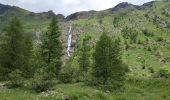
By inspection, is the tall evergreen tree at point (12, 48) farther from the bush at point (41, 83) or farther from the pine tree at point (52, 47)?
the bush at point (41, 83)

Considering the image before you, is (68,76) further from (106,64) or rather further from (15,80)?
(15,80)

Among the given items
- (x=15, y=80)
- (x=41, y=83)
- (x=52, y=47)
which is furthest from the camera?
(x=52, y=47)

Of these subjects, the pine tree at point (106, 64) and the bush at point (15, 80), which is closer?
the bush at point (15, 80)

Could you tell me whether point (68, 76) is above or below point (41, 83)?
below

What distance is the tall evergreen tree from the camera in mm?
58344

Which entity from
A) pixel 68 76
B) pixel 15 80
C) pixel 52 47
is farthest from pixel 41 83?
pixel 52 47

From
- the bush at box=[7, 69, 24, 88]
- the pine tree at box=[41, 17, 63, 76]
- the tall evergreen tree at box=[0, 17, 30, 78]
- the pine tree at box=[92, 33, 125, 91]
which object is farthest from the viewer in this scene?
the pine tree at box=[41, 17, 63, 76]

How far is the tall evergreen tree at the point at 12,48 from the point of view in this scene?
2297 inches

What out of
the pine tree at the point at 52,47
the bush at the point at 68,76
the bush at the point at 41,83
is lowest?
the bush at the point at 68,76

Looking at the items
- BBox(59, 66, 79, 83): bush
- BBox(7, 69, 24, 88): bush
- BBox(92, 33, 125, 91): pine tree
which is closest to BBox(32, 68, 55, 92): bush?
BBox(7, 69, 24, 88): bush

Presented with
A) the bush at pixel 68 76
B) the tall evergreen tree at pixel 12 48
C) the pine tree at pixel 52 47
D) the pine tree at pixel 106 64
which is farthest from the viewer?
the pine tree at pixel 52 47

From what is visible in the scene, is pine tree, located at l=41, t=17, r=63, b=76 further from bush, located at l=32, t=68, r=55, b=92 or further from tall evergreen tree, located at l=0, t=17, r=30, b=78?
bush, located at l=32, t=68, r=55, b=92

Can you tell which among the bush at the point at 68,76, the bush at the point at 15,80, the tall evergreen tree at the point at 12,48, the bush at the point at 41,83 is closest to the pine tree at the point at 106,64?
the bush at the point at 68,76

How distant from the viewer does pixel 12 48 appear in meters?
59.2
